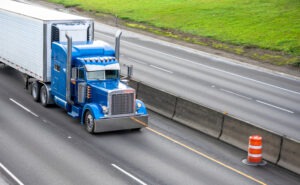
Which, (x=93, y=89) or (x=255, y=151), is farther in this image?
(x=93, y=89)

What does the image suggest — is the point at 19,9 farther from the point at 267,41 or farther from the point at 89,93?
the point at 267,41

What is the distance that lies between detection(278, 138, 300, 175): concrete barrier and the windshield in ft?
26.0

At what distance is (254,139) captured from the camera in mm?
20750

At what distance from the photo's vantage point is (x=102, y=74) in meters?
24.9

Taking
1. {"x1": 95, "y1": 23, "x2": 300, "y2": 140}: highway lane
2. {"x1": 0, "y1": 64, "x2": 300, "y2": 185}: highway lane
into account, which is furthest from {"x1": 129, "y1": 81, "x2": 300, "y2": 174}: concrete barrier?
{"x1": 95, "y1": 23, "x2": 300, "y2": 140}: highway lane

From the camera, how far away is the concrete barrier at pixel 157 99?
26.6m

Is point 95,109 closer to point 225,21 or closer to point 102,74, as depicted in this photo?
point 102,74

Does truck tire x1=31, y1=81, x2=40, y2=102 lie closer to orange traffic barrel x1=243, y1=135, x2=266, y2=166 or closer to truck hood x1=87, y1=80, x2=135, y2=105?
truck hood x1=87, y1=80, x2=135, y2=105

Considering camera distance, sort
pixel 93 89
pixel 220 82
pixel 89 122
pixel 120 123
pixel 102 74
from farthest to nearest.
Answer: pixel 220 82
pixel 102 74
pixel 93 89
pixel 89 122
pixel 120 123

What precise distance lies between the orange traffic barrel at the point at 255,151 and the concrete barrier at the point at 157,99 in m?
6.11

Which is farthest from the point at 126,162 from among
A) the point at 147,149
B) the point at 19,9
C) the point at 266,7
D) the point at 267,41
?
the point at 266,7

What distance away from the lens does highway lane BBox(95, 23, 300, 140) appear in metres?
29.0

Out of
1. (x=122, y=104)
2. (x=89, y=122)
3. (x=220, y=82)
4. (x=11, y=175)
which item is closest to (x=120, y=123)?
(x=122, y=104)

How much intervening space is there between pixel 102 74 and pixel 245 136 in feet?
21.4
